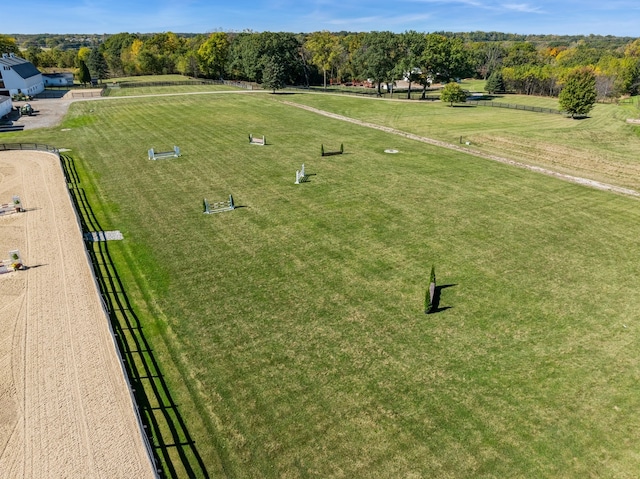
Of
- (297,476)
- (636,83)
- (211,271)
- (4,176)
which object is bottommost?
(297,476)

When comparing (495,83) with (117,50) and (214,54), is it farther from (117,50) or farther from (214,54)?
(117,50)

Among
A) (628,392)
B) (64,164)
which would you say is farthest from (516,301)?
(64,164)

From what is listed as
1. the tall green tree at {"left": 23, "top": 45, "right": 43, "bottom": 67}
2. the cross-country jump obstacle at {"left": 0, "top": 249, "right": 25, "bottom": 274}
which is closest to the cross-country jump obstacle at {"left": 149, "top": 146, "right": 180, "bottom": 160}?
the cross-country jump obstacle at {"left": 0, "top": 249, "right": 25, "bottom": 274}

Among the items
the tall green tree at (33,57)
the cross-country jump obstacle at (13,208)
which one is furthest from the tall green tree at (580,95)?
the tall green tree at (33,57)

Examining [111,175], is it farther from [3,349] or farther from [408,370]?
[408,370]

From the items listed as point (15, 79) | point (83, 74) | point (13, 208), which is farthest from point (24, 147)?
point (83, 74)

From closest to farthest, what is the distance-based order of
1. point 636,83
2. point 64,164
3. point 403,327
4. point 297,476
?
point 297,476 < point 403,327 < point 64,164 < point 636,83
